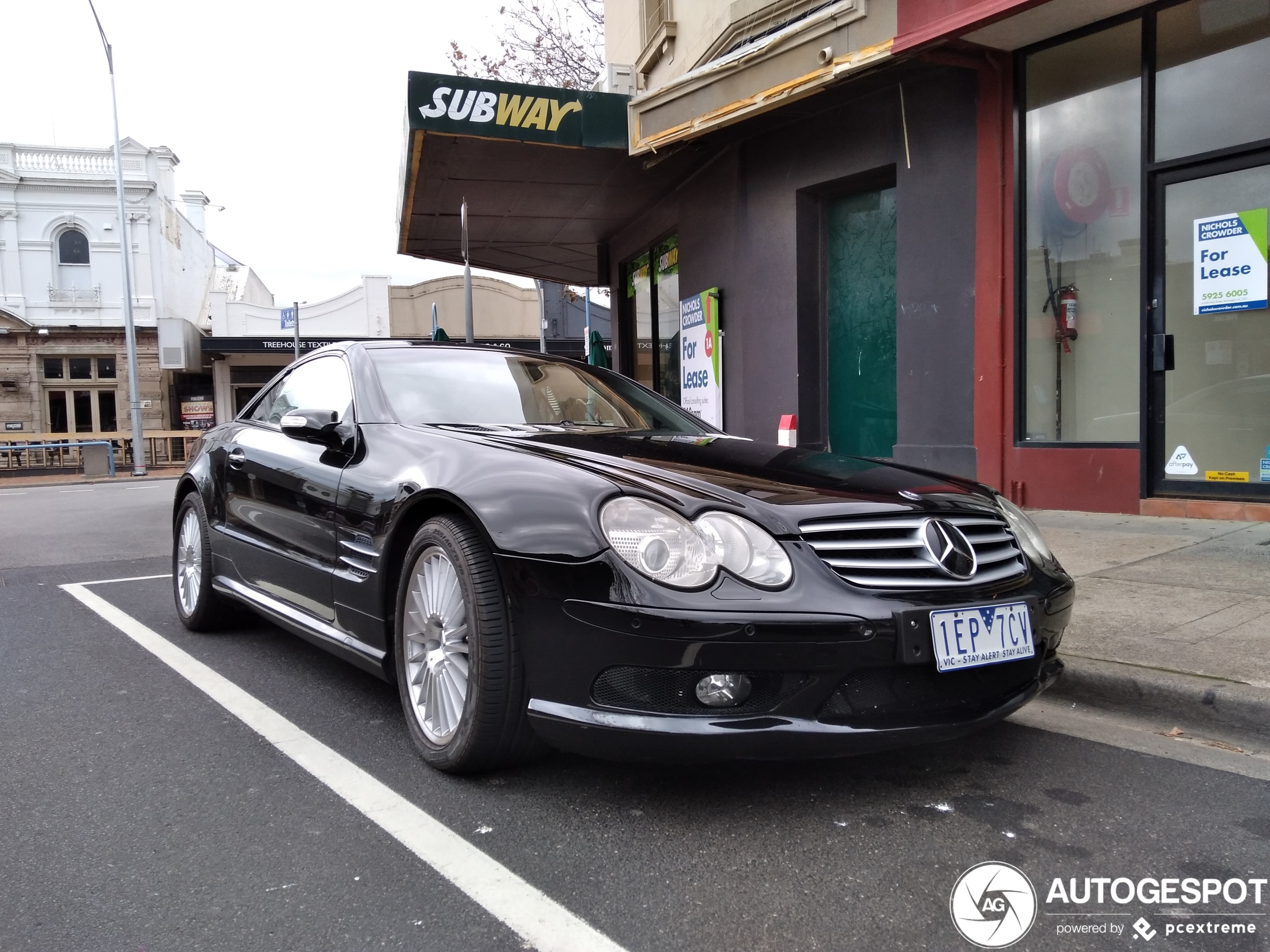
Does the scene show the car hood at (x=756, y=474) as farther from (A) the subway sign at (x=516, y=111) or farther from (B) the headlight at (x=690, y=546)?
(A) the subway sign at (x=516, y=111)

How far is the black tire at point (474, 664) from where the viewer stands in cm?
268

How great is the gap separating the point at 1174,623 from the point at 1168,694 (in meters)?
0.91

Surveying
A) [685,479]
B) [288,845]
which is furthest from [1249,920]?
[288,845]

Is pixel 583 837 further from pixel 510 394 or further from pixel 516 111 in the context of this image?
pixel 516 111

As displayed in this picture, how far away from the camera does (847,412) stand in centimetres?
955

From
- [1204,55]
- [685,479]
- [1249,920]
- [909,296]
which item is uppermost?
[1204,55]

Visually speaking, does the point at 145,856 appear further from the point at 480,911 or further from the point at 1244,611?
the point at 1244,611

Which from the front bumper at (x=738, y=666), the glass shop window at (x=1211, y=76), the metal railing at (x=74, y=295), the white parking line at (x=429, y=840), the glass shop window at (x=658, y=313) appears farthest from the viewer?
the metal railing at (x=74, y=295)

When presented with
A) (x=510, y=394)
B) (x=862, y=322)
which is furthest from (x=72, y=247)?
(x=510, y=394)

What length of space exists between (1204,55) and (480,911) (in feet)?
24.4

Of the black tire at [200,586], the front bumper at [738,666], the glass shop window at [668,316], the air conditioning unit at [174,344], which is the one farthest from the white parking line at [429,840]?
the air conditioning unit at [174,344]

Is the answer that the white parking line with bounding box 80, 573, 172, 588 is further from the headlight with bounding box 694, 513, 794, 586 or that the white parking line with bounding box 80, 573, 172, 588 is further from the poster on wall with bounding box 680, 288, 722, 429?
the headlight with bounding box 694, 513, 794, 586

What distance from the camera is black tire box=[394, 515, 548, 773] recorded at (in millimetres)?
2682

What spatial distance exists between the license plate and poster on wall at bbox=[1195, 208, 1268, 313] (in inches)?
204
